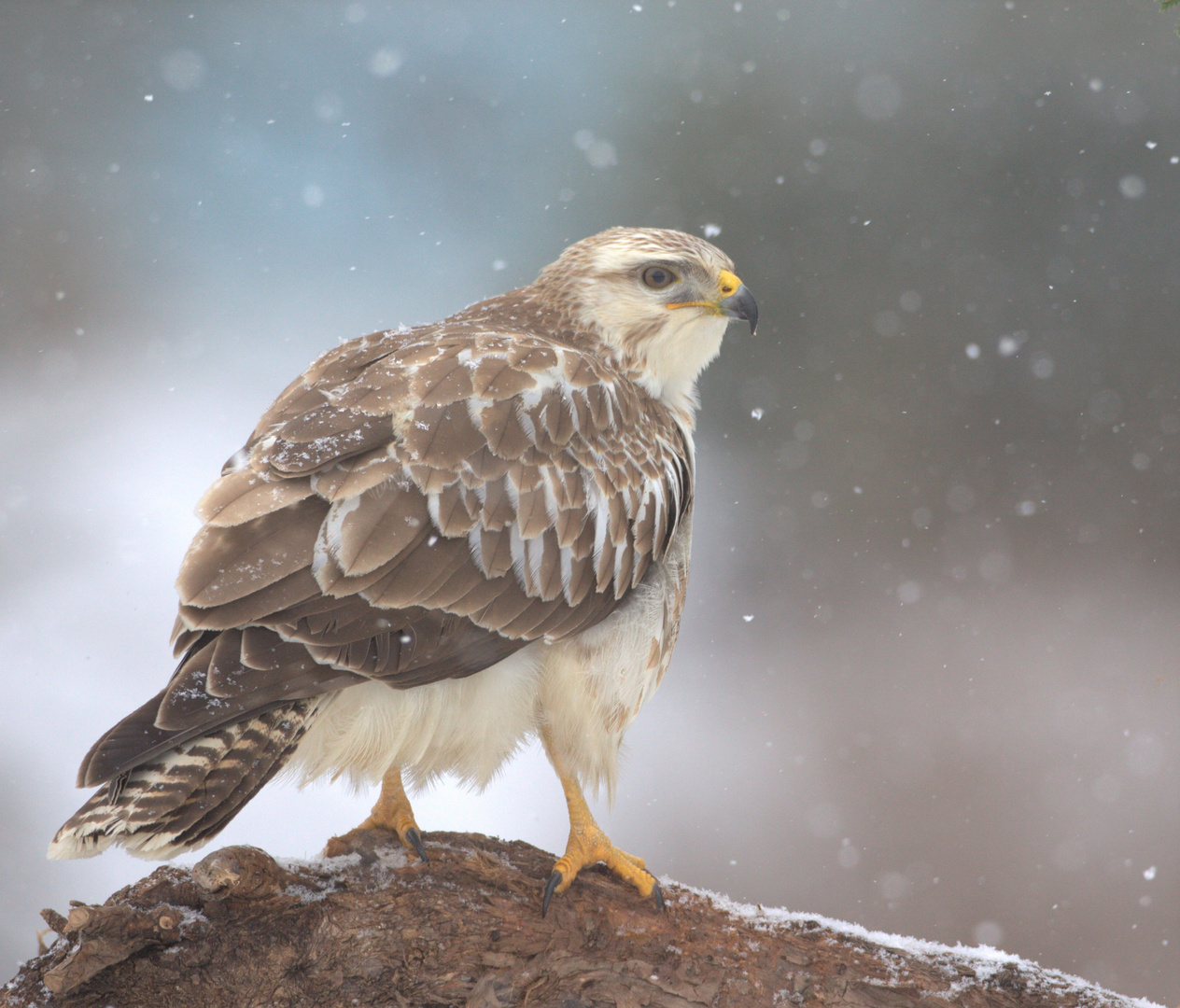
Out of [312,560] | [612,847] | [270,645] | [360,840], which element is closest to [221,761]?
[270,645]

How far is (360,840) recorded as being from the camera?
3.32 metres

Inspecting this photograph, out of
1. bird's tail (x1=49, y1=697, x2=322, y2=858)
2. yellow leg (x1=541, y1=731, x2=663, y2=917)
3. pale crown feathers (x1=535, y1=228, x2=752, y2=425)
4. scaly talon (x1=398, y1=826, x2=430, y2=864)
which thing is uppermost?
pale crown feathers (x1=535, y1=228, x2=752, y2=425)

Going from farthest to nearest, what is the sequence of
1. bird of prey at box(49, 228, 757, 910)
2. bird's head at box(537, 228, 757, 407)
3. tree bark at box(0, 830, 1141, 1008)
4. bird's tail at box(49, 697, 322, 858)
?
bird's head at box(537, 228, 757, 407)
tree bark at box(0, 830, 1141, 1008)
bird of prey at box(49, 228, 757, 910)
bird's tail at box(49, 697, 322, 858)

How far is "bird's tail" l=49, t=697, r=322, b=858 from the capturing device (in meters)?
2.38

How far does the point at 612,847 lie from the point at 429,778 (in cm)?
71

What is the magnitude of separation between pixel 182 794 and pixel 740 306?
264 cm

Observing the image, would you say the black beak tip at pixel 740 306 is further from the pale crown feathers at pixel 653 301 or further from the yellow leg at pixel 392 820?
the yellow leg at pixel 392 820

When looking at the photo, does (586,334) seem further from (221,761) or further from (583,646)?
(221,761)

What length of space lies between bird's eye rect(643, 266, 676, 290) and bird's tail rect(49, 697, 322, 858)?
7.17ft

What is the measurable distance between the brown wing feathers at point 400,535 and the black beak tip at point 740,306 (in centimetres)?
65

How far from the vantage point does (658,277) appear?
12.6 ft

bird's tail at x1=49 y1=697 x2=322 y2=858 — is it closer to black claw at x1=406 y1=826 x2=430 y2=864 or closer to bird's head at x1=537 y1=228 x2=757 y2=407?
black claw at x1=406 y1=826 x2=430 y2=864

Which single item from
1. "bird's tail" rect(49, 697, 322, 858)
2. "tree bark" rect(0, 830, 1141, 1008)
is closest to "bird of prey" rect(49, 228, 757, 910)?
"bird's tail" rect(49, 697, 322, 858)

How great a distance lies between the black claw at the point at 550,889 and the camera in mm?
3195
